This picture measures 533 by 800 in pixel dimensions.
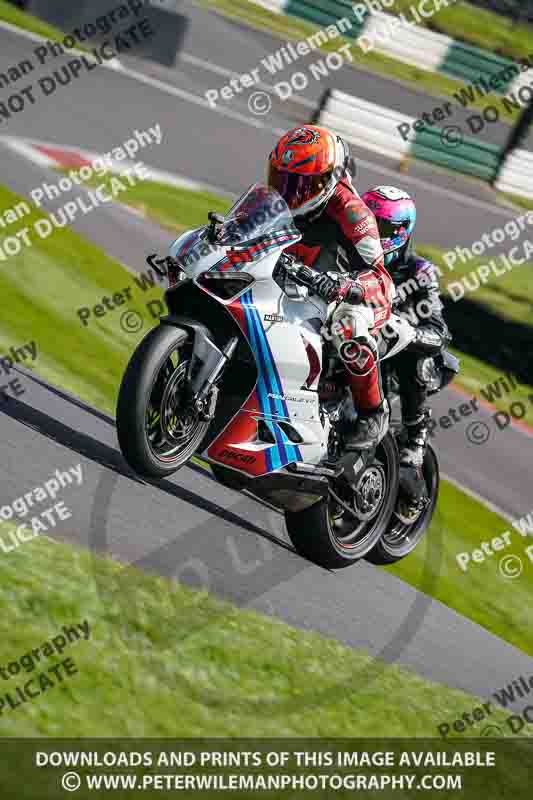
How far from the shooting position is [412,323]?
779 centimetres

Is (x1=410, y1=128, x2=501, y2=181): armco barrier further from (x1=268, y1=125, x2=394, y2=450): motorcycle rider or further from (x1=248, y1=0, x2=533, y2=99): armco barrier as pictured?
(x1=268, y1=125, x2=394, y2=450): motorcycle rider

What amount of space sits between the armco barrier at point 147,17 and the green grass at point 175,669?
1871 cm

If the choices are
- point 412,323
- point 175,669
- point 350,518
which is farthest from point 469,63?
point 175,669

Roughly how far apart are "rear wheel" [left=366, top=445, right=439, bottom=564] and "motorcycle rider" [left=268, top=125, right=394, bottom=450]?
142cm

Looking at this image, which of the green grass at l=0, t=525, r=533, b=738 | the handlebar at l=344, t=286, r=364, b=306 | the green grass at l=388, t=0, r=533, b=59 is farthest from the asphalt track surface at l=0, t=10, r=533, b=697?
the green grass at l=388, t=0, r=533, b=59

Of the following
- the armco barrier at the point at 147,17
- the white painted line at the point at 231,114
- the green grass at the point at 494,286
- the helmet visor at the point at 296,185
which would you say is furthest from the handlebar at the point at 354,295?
the armco barrier at the point at 147,17

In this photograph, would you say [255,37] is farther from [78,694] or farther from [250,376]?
[78,694]

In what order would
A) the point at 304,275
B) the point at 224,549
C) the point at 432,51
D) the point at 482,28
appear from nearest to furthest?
the point at 304,275, the point at 224,549, the point at 432,51, the point at 482,28

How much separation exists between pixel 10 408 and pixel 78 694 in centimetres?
298

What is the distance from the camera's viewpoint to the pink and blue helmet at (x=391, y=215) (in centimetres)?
754

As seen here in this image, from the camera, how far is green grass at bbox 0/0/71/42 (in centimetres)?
2102

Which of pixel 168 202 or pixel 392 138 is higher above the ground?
pixel 392 138

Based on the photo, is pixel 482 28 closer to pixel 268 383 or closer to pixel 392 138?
pixel 392 138

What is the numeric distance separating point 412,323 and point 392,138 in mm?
18173
